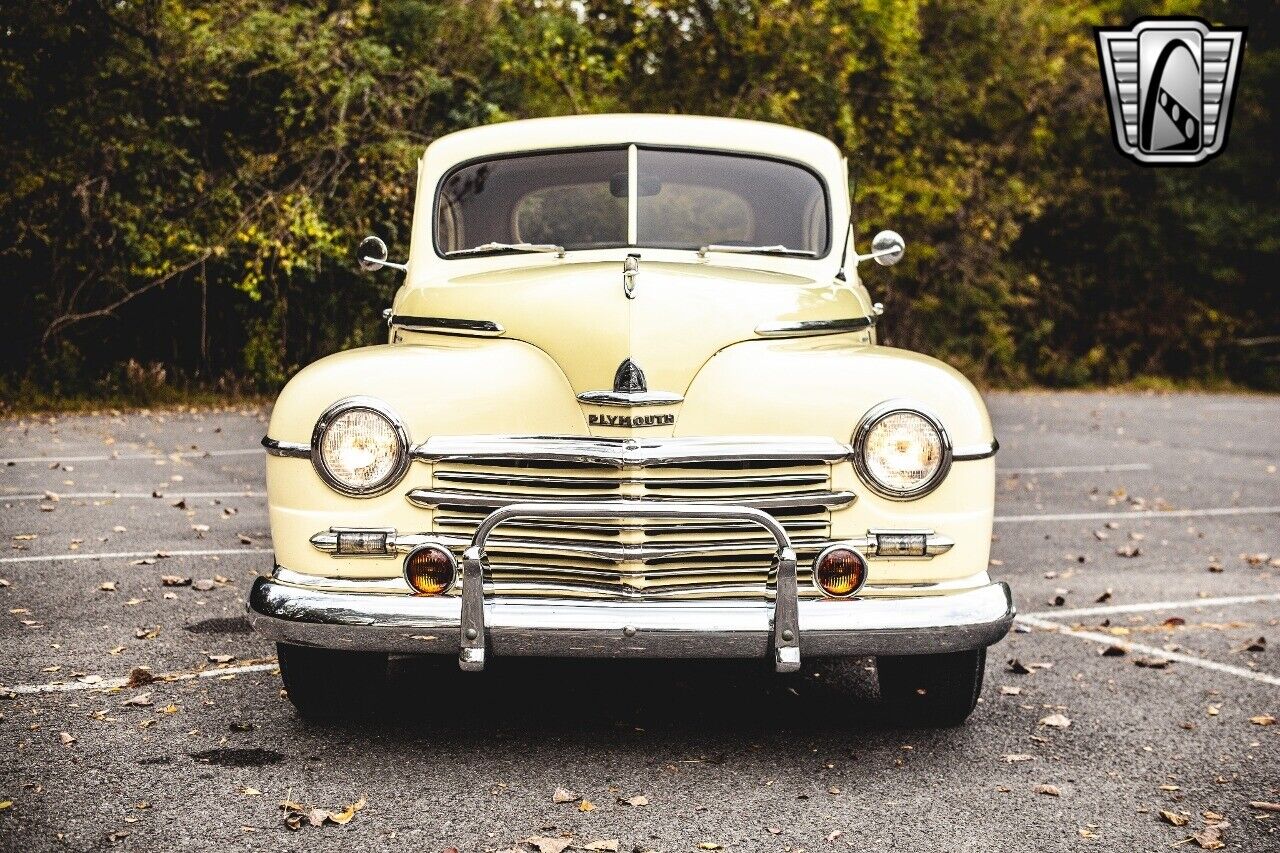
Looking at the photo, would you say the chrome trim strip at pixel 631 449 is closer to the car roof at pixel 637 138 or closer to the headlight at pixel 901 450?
the headlight at pixel 901 450

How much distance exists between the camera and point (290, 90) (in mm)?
15906

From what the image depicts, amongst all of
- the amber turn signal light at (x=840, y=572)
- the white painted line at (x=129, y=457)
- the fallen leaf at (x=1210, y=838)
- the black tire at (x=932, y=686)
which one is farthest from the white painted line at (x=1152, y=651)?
the white painted line at (x=129, y=457)

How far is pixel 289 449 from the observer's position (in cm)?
380

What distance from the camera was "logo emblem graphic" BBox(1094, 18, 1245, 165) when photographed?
49.9ft

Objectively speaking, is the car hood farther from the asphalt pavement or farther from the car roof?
the asphalt pavement

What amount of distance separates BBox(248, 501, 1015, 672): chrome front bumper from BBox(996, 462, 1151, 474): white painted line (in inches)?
317

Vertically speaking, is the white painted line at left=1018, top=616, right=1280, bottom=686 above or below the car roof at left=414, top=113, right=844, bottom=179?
below

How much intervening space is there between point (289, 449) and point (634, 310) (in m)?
1.07

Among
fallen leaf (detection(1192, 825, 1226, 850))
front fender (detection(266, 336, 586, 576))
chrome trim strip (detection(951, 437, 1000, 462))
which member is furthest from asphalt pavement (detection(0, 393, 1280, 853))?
chrome trim strip (detection(951, 437, 1000, 462))

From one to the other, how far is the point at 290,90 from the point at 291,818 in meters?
13.8

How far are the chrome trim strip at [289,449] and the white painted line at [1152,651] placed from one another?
352 cm

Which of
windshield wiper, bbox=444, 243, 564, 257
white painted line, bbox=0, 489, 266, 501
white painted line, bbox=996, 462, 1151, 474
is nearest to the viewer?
windshield wiper, bbox=444, 243, 564, 257

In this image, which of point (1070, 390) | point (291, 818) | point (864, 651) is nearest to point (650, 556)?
point (864, 651)

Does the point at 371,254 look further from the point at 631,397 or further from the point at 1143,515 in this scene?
the point at 1143,515
